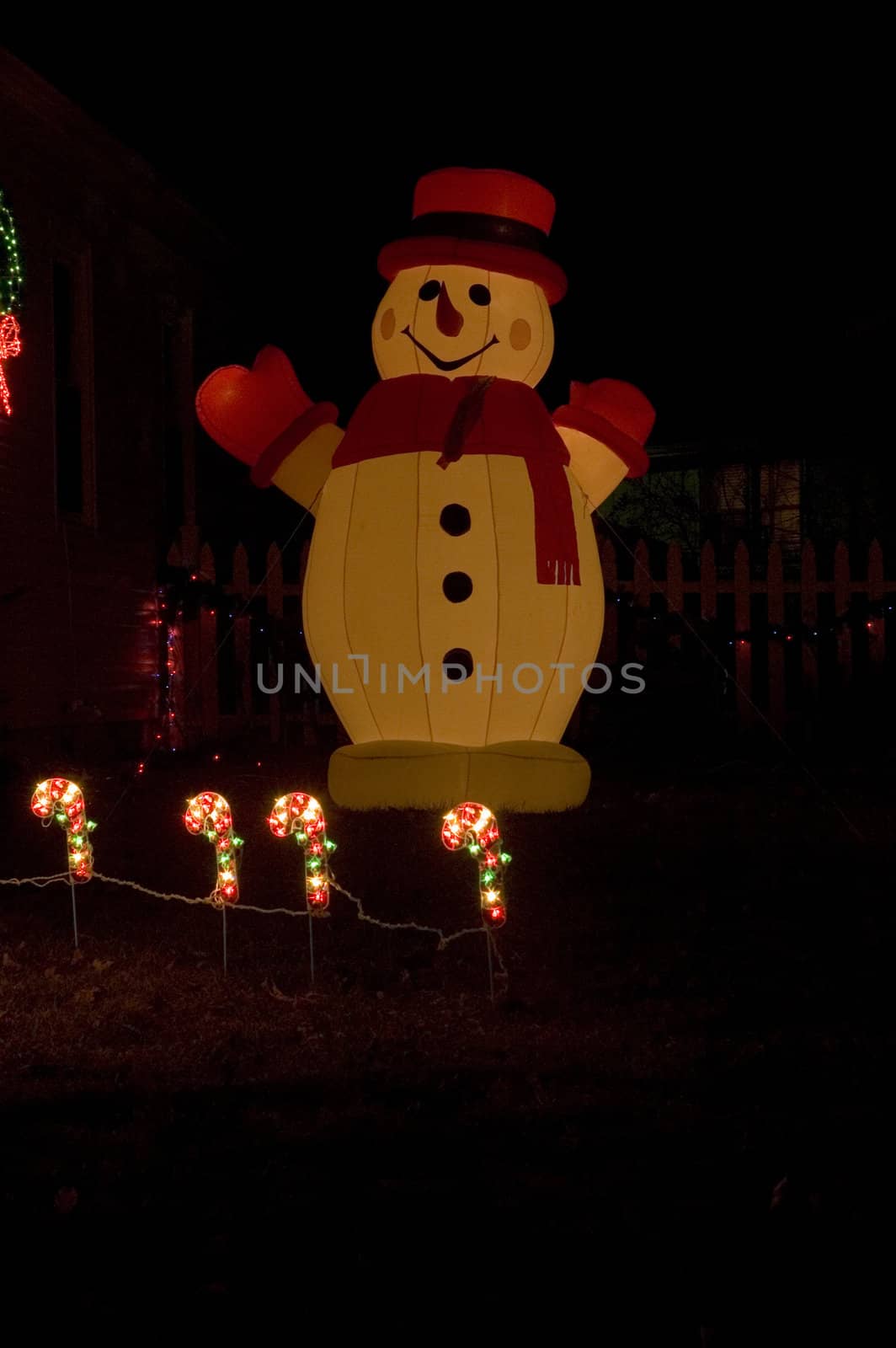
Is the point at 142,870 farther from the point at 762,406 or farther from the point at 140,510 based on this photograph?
the point at 762,406

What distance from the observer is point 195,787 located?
8.84 metres

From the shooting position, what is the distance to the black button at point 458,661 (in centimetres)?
707

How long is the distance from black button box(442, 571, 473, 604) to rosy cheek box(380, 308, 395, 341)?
152cm

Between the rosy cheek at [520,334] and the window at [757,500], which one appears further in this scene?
the window at [757,500]

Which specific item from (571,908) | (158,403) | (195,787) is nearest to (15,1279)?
(571,908)

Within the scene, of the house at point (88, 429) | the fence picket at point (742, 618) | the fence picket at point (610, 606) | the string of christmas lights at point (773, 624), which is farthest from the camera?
the fence picket at point (742, 618)

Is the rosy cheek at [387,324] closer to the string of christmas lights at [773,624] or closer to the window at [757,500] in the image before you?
the string of christmas lights at [773,624]

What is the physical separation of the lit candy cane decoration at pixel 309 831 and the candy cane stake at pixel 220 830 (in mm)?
218

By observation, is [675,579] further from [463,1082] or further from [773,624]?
[463,1082]

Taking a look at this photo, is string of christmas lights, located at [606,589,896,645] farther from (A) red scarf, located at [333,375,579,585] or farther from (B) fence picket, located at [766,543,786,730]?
(A) red scarf, located at [333,375,579,585]

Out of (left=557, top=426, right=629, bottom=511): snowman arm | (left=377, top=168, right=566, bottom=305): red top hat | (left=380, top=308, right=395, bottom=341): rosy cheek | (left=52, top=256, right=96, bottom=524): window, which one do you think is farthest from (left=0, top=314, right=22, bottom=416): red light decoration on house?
(left=557, top=426, right=629, bottom=511): snowman arm

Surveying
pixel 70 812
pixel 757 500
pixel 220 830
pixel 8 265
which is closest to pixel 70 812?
pixel 70 812

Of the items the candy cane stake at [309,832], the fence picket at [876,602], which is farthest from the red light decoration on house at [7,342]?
the fence picket at [876,602]

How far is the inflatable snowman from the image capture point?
6.96 metres
